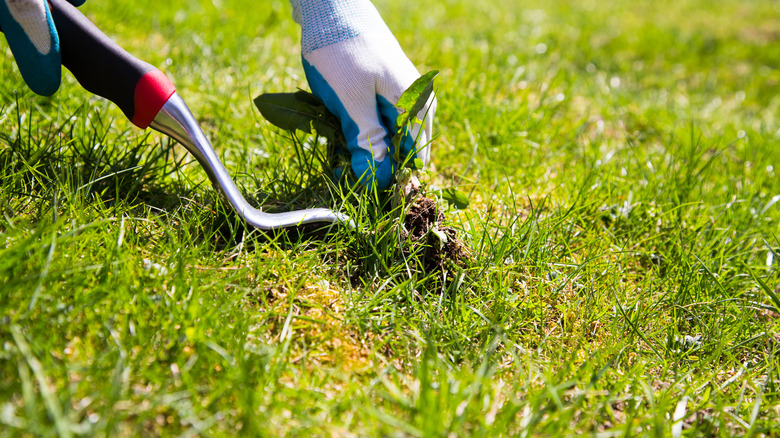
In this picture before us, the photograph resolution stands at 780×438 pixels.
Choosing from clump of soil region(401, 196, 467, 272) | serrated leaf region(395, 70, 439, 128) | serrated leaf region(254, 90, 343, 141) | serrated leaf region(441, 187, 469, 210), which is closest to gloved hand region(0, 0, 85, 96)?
serrated leaf region(254, 90, 343, 141)

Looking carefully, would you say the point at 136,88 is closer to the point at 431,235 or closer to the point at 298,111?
the point at 298,111

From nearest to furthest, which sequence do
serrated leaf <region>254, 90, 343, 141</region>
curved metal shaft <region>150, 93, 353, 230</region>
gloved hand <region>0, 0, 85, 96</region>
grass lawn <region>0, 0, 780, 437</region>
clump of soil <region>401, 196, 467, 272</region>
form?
1. grass lawn <region>0, 0, 780, 437</region>
2. gloved hand <region>0, 0, 85, 96</region>
3. curved metal shaft <region>150, 93, 353, 230</region>
4. clump of soil <region>401, 196, 467, 272</region>
5. serrated leaf <region>254, 90, 343, 141</region>

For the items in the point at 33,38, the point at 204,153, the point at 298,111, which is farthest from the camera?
the point at 298,111

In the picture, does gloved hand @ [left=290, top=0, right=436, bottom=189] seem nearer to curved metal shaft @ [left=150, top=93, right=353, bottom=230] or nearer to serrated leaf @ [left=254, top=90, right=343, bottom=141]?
serrated leaf @ [left=254, top=90, right=343, bottom=141]

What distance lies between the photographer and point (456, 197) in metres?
1.90

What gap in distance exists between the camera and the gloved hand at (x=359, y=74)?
1.73 metres

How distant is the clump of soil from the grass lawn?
0.04 metres

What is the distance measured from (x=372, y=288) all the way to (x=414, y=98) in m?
0.55

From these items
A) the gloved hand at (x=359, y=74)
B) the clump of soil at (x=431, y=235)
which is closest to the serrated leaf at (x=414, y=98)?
the gloved hand at (x=359, y=74)

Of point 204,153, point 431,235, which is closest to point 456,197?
point 431,235

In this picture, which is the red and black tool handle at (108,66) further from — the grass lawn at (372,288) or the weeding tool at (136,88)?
the grass lawn at (372,288)

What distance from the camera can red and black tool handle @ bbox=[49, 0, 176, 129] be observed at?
152 centimetres

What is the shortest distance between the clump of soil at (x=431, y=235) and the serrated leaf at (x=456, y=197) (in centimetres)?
16

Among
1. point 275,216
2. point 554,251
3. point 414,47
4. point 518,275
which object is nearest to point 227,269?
point 275,216
